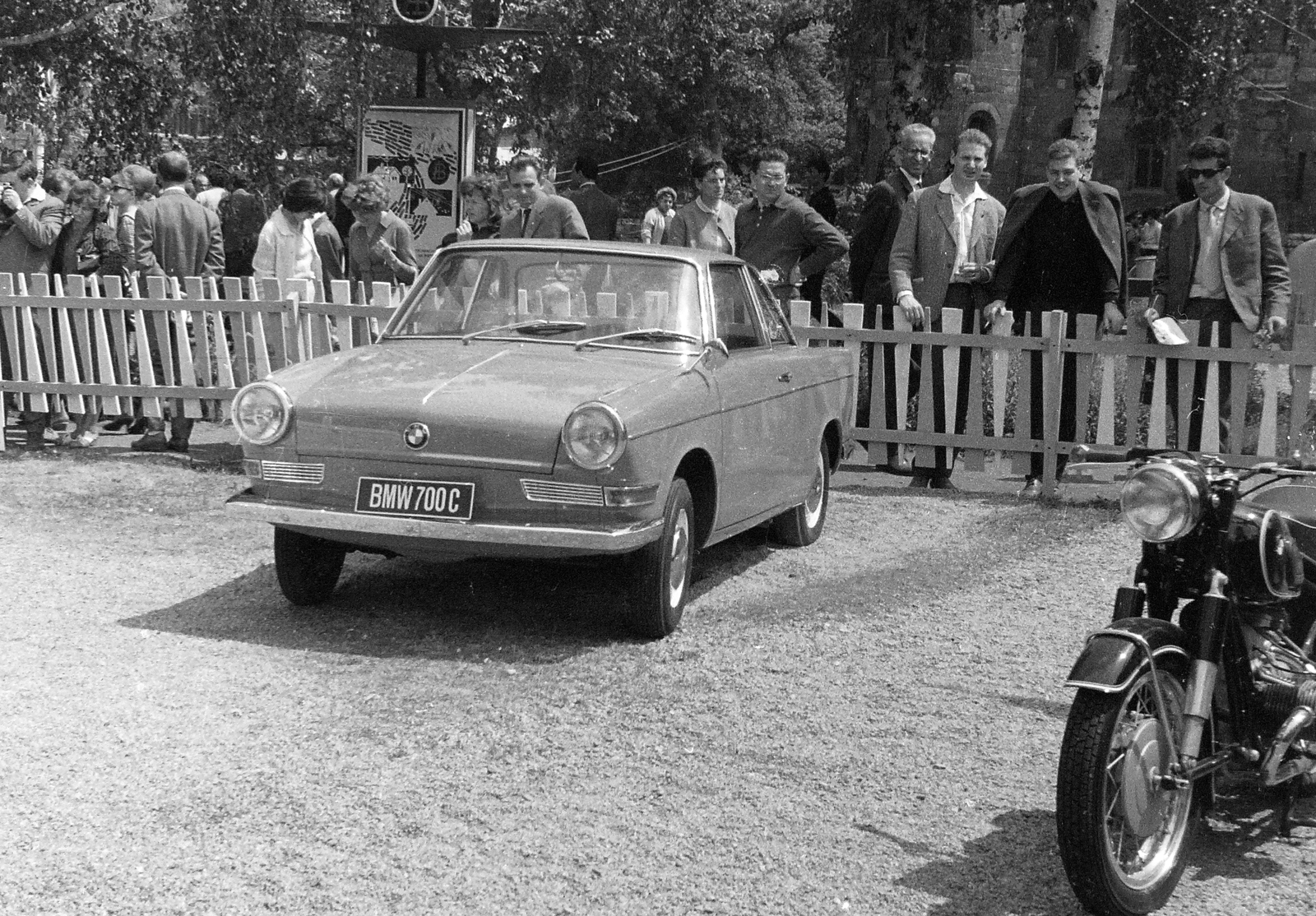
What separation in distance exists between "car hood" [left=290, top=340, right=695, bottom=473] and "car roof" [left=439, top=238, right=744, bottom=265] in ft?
2.09

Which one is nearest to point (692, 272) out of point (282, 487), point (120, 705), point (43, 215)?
point (282, 487)

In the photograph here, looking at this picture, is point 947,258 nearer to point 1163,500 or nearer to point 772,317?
point 772,317

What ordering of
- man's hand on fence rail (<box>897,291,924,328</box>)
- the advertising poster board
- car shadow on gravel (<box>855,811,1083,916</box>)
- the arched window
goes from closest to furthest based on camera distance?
car shadow on gravel (<box>855,811,1083,916</box>) < man's hand on fence rail (<box>897,291,924,328</box>) < the advertising poster board < the arched window

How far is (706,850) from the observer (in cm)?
452

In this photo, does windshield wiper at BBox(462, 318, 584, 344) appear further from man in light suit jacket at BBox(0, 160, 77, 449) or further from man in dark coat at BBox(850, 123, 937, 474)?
man in light suit jacket at BBox(0, 160, 77, 449)

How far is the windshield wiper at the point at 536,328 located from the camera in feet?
24.7

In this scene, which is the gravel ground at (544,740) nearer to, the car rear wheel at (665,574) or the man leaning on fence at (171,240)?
the car rear wheel at (665,574)

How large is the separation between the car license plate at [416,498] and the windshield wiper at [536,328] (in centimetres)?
116

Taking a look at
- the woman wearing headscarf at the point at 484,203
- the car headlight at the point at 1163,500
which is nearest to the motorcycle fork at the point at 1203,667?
the car headlight at the point at 1163,500

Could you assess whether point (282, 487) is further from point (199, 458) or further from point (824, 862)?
point (199, 458)

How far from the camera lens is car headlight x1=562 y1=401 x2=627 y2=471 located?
6371 mm

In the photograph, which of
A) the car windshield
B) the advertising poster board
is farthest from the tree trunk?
the car windshield

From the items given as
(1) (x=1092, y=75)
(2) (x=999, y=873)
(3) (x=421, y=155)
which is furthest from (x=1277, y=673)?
(1) (x=1092, y=75)

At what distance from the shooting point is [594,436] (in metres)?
6.41
